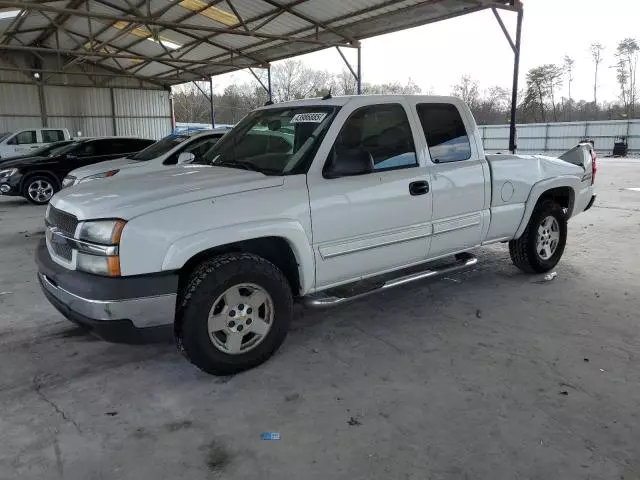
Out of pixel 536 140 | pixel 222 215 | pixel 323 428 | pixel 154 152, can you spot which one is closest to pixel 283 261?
pixel 222 215


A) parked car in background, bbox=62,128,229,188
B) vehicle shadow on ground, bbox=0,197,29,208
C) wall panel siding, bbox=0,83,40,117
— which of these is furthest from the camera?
wall panel siding, bbox=0,83,40,117

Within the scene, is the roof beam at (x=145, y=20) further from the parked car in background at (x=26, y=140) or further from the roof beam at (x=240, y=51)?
the parked car in background at (x=26, y=140)

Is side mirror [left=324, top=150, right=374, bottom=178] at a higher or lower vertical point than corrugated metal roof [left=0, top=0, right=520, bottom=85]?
lower

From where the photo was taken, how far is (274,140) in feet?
13.6

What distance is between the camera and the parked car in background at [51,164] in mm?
11414

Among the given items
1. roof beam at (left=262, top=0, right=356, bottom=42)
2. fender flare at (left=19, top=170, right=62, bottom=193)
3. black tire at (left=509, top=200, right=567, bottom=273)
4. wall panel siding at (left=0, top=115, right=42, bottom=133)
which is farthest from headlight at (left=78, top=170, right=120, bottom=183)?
wall panel siding at (left=0, top=115, right=42, bottom=133)

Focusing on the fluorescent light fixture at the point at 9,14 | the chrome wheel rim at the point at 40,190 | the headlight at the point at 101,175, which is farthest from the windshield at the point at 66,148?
the fluorescent light fixture at the point at 9,14

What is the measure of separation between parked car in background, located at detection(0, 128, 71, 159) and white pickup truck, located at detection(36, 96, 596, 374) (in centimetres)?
1689

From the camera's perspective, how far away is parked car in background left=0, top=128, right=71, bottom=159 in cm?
1805

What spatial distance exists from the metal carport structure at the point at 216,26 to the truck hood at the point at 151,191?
895 centimetres

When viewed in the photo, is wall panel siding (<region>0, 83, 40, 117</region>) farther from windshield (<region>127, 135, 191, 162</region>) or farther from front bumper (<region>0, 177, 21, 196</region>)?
windshield (<region>127, 135, 191, 162</region>)

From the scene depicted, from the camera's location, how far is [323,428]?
2801 millimetres

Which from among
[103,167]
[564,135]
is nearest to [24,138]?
[103,167]

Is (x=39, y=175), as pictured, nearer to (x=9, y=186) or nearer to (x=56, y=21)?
(x=9, y=186)
